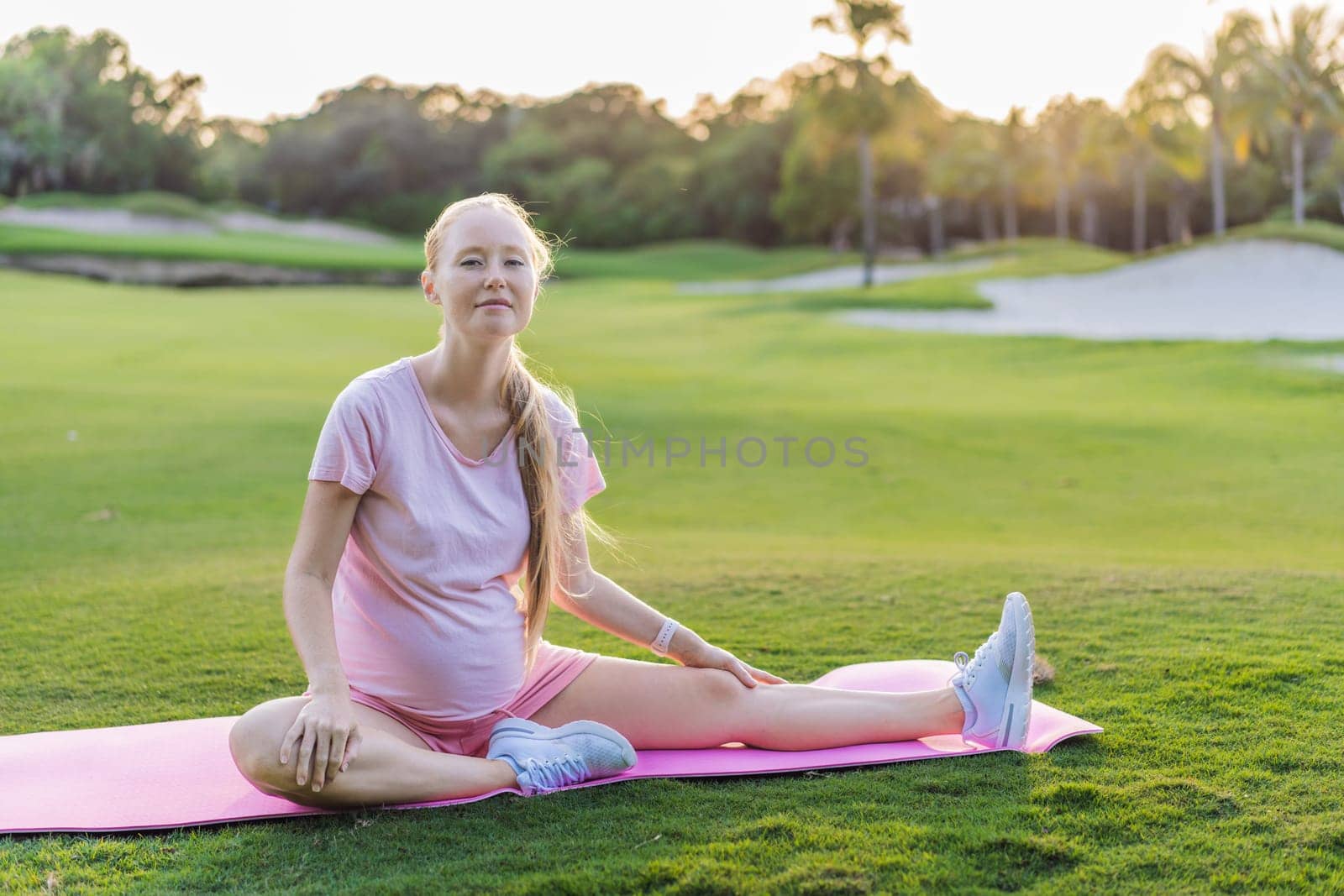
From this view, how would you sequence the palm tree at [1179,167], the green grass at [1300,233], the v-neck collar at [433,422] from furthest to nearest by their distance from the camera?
the palm tree at [1179,167] → the green grass at [1300,233] → the v-neck collar at [433,422]

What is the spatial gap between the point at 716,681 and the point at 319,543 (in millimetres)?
894

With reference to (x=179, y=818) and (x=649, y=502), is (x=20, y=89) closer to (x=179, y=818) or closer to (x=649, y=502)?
(x=649, y=502)

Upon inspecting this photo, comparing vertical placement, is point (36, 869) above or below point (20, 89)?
below

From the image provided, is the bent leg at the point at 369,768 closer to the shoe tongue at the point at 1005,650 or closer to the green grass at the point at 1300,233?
the shoe tongue at the point at 1005,650

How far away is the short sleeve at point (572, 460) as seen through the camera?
2.56m

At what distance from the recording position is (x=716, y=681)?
→ 2.53 meters

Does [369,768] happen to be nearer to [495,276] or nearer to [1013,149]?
[495,276]

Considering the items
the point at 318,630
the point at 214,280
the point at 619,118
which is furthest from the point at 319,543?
the point at 619,118

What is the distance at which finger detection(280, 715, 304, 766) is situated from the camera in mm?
2078

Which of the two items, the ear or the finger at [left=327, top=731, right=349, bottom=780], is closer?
the finger at [left=327, top=731, right=349, bottom=780]

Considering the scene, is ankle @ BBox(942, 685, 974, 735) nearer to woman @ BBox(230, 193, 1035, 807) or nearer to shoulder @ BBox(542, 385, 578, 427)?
woman @ BBox(230, 193, 1035, 807)

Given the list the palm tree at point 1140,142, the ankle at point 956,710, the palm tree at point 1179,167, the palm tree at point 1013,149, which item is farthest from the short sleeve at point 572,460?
the palm tree at point 1013,149

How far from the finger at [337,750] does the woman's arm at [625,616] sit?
0.59 m

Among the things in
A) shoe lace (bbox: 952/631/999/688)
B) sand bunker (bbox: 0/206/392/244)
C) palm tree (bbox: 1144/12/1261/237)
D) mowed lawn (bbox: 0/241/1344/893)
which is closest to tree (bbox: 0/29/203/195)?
sand bunker (bbox: 0/206/392/244)
